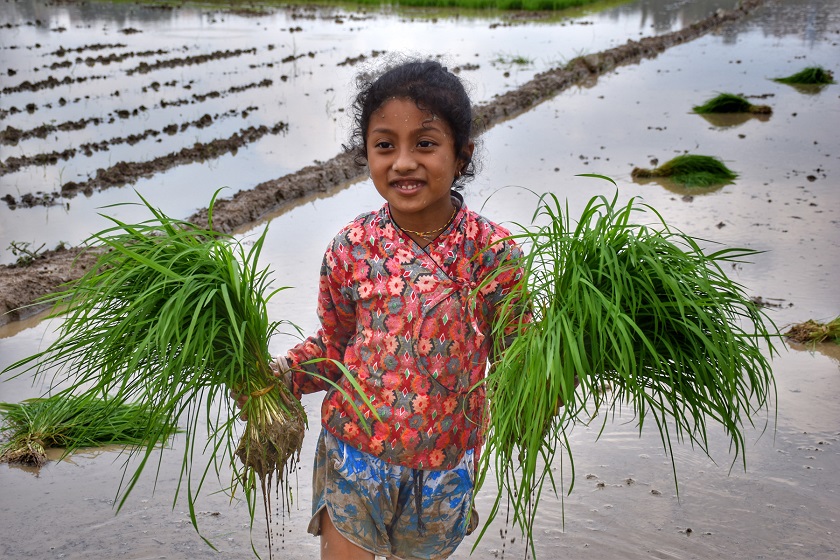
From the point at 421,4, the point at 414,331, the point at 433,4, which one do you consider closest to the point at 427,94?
the point at 414,331

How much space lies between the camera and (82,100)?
10484mm

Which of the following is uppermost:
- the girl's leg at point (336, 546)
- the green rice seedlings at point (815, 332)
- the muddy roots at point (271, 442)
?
the muddy roots at point (271, 442)

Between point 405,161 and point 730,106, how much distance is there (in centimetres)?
849

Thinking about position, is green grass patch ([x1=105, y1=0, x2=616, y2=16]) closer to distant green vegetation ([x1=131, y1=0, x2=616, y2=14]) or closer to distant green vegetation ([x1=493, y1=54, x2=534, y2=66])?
distant green vegetation ([x1=131, y1=0, x2=616, y2=14])

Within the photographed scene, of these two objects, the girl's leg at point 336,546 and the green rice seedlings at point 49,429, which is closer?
the girl's leg at point 336,546

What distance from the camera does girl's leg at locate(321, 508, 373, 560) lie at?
203cm

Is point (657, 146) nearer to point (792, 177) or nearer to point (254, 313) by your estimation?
point (792, 177)

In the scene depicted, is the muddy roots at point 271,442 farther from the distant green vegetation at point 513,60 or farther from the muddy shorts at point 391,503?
the distant green vegetation at point 513,60

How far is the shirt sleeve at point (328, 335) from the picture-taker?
2.08 meters

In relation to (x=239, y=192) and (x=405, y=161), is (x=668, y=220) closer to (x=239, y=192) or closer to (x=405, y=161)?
(x=239, y=192)

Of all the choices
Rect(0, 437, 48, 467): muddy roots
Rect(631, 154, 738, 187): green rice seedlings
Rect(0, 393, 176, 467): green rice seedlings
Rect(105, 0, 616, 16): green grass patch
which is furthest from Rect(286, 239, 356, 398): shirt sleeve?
Rect(105, 0, 616, 16): green grass patch

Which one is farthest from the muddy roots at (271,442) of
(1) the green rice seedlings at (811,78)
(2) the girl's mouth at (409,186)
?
(1) the green rice seedlings at (811,78)

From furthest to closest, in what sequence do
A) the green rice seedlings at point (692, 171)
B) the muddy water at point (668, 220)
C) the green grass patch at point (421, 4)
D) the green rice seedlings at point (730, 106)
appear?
the green grass patch at point (421, 4) → the green rice seedlings at point (730, 106) → the green rice seedlings at point (692, 171) → the muddy water at point (668, 220)

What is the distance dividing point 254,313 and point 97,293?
32cm
